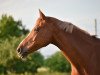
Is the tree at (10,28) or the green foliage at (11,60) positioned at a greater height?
the tree at (10,28)

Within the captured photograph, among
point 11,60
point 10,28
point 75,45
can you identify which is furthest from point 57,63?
point 75,45

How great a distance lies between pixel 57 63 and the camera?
6303 cm

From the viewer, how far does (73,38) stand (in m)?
8.26

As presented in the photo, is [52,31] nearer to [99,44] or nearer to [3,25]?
[99,44]

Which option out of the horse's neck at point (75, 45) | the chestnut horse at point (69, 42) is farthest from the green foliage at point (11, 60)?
the horse's neck at point (75, 45)

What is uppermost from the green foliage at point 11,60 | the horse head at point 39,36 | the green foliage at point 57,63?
the green foliage at point 57,63

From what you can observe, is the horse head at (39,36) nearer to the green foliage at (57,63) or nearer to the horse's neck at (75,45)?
the horse's neck at (75,45)

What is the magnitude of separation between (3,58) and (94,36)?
3805 cm

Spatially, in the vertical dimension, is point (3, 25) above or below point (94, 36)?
above

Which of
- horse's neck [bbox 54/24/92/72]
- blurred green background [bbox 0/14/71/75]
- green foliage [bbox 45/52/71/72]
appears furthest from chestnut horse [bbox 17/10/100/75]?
green foliage [bbox 45/52/71/72]

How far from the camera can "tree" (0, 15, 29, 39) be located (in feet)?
190

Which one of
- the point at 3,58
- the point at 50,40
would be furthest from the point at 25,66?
the point at 50,40

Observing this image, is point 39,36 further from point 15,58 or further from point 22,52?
point 15,58

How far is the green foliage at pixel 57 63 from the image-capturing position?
58572 mm
